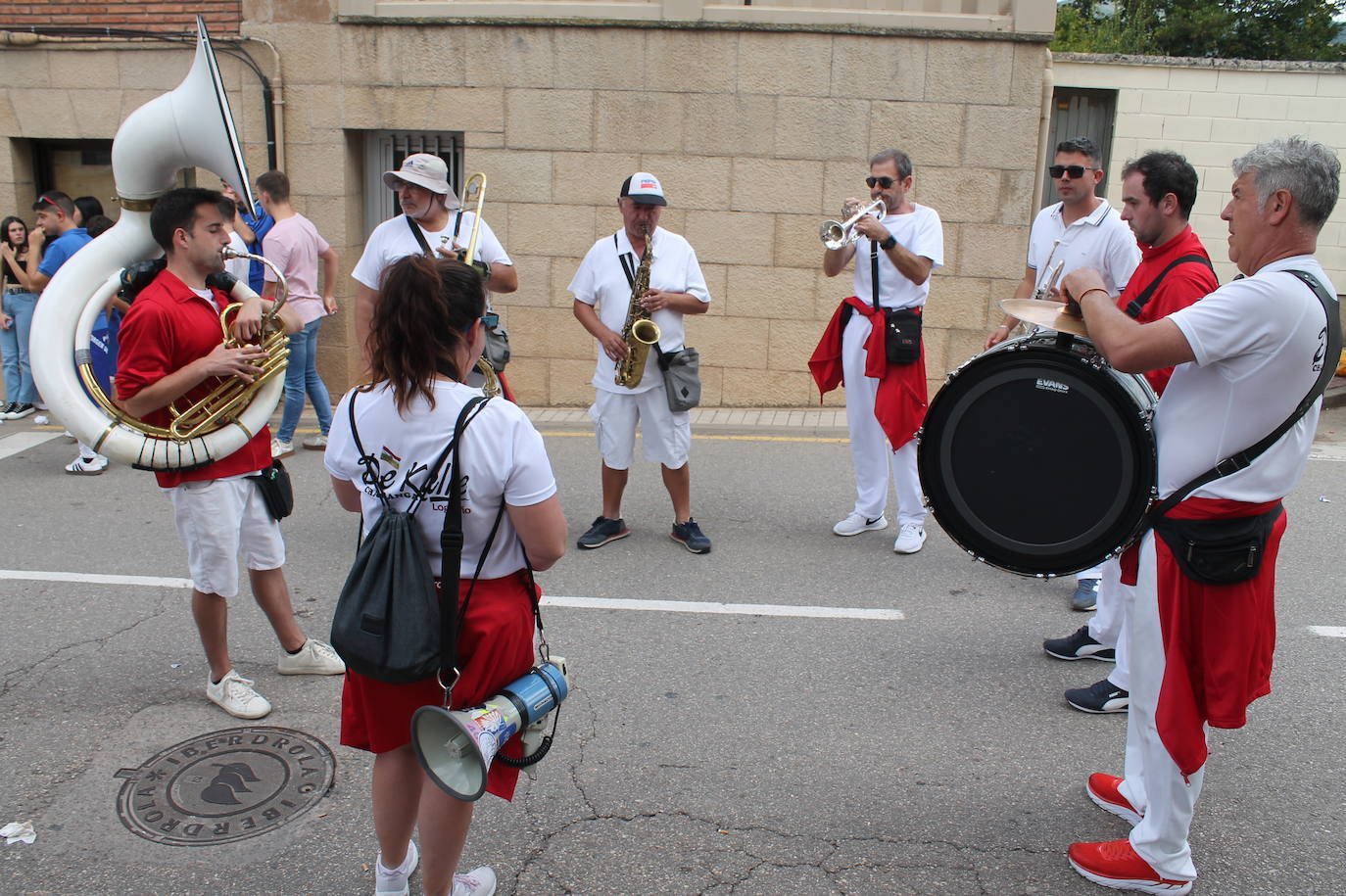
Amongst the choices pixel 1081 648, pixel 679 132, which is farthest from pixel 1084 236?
pixel 679 132

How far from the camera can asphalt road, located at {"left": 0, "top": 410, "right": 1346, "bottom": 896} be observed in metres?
3.09

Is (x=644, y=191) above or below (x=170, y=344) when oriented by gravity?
above

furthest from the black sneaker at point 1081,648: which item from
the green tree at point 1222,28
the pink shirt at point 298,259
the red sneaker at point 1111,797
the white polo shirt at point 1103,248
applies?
the green tree at point 1222,28

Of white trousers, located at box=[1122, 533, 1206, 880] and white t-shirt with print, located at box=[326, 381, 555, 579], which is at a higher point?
white t-shirt with print, located at box=[326, 381, 555, 579]

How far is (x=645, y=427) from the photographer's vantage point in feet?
18.6

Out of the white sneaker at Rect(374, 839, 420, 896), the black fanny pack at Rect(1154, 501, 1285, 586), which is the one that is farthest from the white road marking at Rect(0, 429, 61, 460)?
the black fanny pack at Rect(1154, 501, 1285, 586)

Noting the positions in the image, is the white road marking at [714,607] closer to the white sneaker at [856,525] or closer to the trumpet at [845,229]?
the white sneaker at [856,525]

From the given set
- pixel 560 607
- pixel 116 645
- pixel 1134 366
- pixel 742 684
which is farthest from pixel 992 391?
→ pixel 116 645

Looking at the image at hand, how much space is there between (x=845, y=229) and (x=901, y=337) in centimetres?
61

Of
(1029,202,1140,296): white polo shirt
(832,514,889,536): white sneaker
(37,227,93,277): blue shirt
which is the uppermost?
(1029,202,1140,296): white polo shirt

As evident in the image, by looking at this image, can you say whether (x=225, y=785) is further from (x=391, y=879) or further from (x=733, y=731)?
(x=733, y=731)

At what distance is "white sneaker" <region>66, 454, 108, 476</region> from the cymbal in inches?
242

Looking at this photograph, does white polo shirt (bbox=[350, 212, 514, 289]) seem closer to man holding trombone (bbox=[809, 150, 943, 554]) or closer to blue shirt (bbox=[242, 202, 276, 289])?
man holding trombone (bbox=[809, 150, 943, 554])

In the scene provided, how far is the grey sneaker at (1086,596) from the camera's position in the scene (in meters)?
4.86
